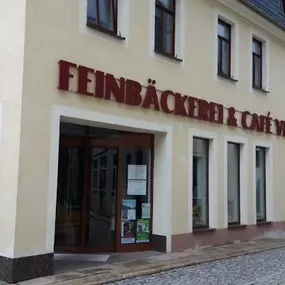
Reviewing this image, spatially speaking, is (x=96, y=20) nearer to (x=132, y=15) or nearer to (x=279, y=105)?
(x=132, y=15)

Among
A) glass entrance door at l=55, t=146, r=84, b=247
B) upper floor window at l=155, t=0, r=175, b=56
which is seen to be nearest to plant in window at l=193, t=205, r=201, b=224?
glass entrance door at l=55, t=146, r=84, b=247

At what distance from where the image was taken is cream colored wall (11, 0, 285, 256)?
7332 millimetres

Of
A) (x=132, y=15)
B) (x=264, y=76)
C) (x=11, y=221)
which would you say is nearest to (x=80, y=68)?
(x=132, y=15)

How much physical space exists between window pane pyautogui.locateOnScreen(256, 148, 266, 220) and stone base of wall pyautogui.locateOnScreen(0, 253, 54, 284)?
7592 millimetres

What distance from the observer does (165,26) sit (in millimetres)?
10484

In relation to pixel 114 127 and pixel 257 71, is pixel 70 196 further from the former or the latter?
pixel 257 71

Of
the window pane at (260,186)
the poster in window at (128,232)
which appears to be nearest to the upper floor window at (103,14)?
the poster in window at (128,232)

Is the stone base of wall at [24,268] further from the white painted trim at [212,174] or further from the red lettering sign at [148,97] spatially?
the white painted trim at [212,174]

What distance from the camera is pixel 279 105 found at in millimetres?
14555

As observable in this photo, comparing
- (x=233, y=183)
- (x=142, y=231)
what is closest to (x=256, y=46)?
(x=233, y=183)

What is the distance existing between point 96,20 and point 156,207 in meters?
4.07

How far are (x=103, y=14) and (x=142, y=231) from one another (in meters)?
4.59

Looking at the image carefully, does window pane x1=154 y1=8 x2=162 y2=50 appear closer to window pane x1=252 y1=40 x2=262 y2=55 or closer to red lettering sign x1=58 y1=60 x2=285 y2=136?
red lettering sign x1=58 y1=60 x2=285 y2=136

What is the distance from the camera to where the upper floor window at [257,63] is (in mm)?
13578
